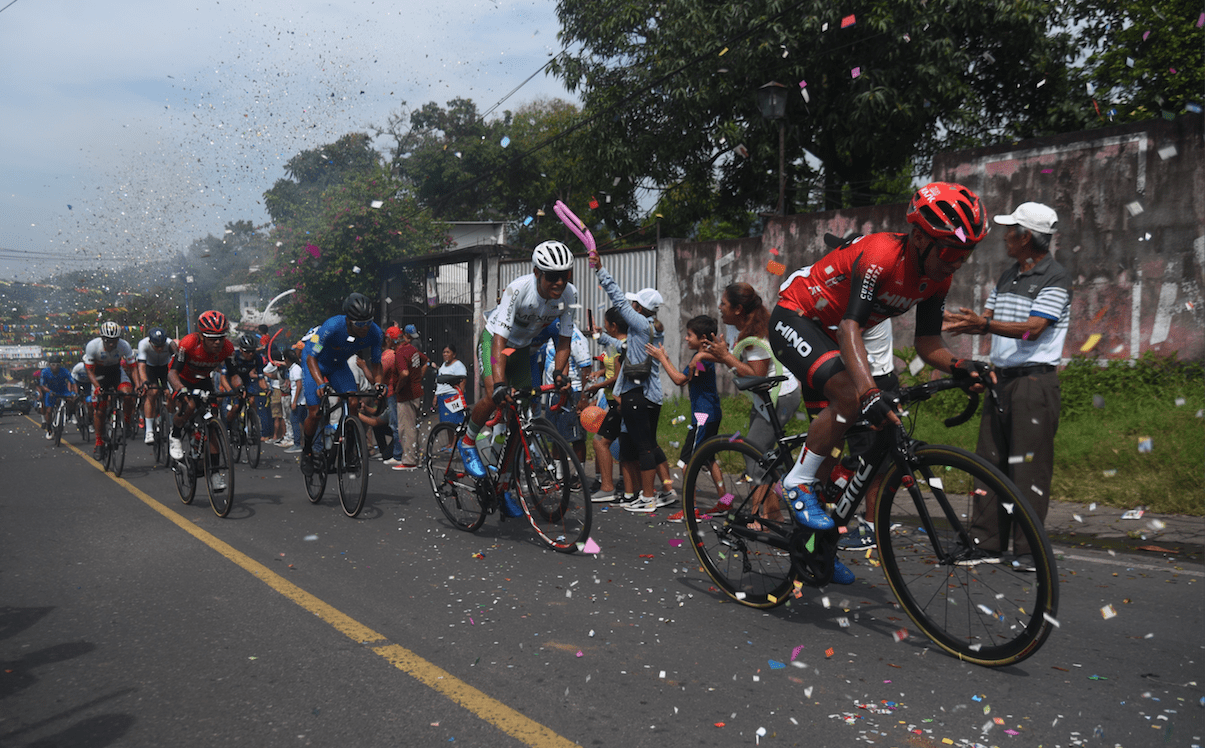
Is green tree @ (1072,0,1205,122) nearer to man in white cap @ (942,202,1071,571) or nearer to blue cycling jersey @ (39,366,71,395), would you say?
man in white cap @ (942,202,1071,571)

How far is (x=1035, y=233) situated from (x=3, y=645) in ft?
19.9

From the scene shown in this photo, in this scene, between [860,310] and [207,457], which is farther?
[207,457]

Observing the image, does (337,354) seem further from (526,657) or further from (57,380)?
(57,380)

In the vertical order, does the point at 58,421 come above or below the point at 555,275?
below

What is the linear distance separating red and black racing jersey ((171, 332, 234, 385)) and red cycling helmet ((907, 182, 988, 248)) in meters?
7.44

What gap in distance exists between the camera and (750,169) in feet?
75.0

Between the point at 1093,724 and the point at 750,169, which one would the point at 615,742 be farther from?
the point at 750,169

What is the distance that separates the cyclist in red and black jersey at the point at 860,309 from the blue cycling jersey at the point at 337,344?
15.7 ft

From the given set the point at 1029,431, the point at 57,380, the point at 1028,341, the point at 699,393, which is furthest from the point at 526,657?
the point at 57,380

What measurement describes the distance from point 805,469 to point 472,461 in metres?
3.11

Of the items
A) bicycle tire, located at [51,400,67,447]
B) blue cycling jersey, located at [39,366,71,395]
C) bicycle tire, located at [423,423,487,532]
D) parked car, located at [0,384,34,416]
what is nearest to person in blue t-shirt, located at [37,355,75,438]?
blue cycling jersey, located at [39,366,71,395]

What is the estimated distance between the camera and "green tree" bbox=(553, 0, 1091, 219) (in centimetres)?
1811

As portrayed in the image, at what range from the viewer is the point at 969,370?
3428 millimetres

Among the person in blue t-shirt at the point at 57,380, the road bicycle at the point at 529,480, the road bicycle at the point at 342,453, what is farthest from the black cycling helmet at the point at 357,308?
the person in blue t-shirt at the point at 57,380
